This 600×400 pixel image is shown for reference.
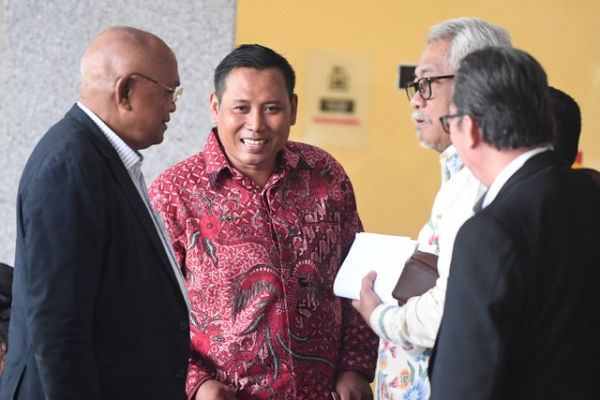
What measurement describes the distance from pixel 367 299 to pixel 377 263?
0.34ft

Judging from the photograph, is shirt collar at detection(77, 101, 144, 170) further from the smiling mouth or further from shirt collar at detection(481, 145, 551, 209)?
shirt collar at detection(481, 145, 551, 209)

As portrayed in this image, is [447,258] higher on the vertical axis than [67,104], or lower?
lower

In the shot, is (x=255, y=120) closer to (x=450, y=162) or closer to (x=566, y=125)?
(x=450, y=162)

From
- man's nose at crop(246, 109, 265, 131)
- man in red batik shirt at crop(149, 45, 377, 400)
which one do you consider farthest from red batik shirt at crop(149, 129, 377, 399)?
man's nose at crop(246, 109, 265, 131)

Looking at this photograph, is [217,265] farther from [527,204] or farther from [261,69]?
[527,204]

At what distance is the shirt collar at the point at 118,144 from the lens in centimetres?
141

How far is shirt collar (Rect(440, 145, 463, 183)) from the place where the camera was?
161cm

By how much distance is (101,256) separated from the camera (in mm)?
1288

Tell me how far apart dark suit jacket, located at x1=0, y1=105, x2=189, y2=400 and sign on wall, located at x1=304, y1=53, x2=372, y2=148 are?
1609mm

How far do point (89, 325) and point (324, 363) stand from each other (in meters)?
0.83

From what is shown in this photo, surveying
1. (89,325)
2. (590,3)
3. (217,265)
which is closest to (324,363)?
(217,265)

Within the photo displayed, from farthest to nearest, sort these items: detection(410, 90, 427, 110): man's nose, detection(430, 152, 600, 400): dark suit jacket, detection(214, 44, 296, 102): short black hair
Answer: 1. detection(214, 44, 296, 102): short black hair
2. detection(410, 90, 427, 110): man's nose
3. detection(430, 152, 600, 400): dark suit jacket

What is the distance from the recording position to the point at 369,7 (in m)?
2.90

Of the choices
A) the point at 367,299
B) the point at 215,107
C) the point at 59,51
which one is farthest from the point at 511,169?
the point at 59,51
